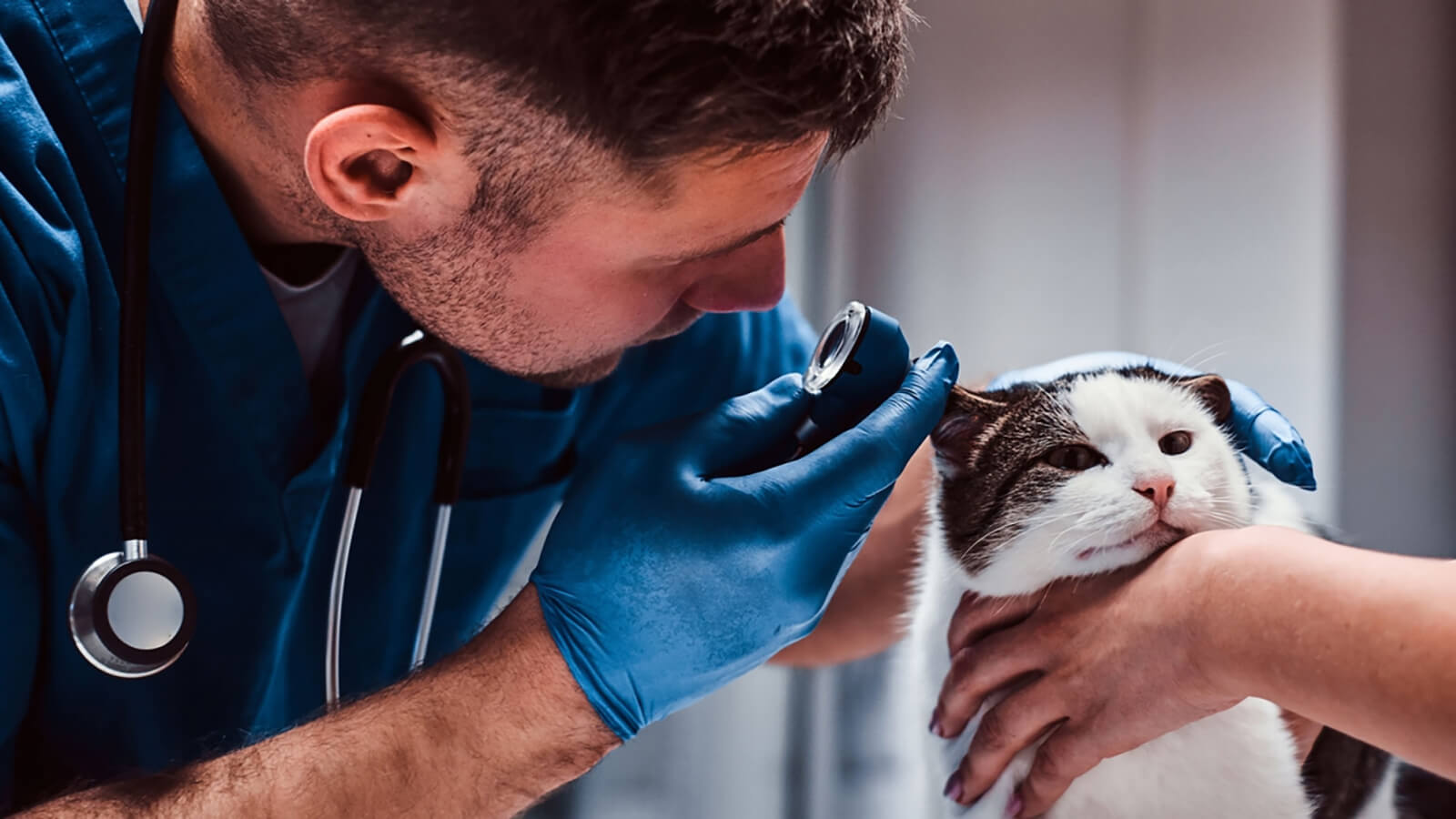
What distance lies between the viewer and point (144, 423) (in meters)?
0.83

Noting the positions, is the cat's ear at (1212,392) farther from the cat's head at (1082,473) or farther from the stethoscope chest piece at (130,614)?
the stethoscope chest piece at (130,614)

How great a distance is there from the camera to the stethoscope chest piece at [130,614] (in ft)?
2.37

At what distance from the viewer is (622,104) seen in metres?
0.73

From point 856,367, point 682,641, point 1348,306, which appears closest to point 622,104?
point 856,367

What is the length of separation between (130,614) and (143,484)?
0.09 m

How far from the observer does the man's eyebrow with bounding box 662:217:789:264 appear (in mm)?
847

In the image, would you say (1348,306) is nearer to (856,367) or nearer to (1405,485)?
(1405,485)

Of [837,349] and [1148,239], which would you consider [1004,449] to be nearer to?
[837,349]

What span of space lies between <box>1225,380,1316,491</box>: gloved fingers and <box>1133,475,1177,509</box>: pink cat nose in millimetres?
109

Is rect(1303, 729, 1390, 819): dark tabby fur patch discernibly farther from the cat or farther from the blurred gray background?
the blurred gray background

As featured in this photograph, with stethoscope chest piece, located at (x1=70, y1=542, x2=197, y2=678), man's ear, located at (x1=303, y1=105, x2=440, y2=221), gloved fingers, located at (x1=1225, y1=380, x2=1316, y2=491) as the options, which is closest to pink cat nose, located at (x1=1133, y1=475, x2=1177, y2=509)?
gloved fingers, located at (x1=1225, y1=380, x2=1316, y2=491)

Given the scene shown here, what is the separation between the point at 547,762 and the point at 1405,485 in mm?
1193

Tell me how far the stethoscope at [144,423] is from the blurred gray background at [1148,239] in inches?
24.5

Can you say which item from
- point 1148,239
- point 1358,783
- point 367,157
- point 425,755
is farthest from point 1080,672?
point 1148,239
